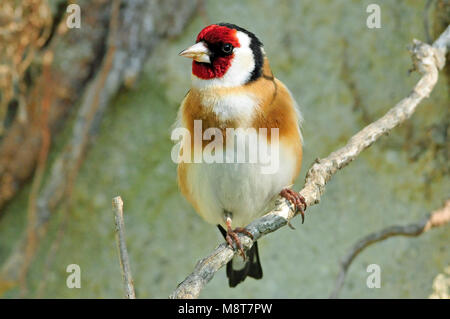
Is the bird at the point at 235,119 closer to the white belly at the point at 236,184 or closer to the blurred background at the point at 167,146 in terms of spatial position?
the white belly at the point at 236,184

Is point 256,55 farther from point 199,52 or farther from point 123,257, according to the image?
point 123,257

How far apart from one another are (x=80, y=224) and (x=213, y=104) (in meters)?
1.41

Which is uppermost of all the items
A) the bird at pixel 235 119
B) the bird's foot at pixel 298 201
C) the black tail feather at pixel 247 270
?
the bird at pixel 235 119

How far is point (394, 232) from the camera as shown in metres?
3.20

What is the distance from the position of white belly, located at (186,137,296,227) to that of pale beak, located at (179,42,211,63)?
1.27ft

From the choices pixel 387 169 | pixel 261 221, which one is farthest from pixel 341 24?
pixel 261 221

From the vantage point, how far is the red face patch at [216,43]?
98.9 inches

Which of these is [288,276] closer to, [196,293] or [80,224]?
[80,224]

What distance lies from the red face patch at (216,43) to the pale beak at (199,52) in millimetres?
25

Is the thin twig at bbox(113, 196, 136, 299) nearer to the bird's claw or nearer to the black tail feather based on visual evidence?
the bird's claw

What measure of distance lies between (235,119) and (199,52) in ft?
0.98

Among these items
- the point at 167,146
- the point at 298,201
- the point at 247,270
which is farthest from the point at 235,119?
the point at 167,146

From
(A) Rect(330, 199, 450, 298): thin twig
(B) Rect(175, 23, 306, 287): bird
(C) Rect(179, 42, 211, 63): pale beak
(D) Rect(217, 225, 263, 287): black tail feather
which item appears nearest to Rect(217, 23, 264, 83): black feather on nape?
(B) Rect(175, 23, 306, 287): bird

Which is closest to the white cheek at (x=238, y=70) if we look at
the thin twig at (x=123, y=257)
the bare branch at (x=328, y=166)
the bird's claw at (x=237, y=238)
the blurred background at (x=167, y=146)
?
the bare branch at (x=328, y=166)
